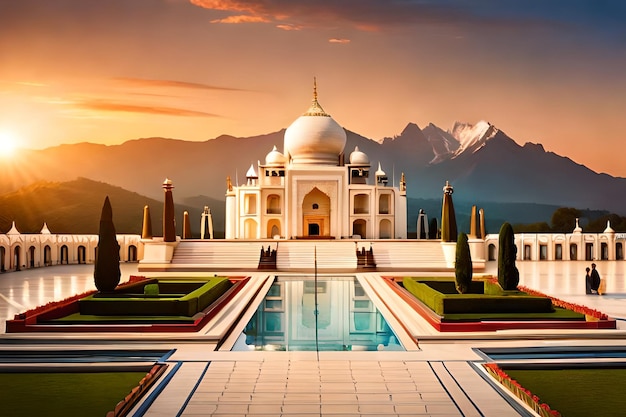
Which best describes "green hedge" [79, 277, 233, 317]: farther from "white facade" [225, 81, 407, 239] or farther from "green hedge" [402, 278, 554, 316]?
"white facade" [225, 81, 407, 239]

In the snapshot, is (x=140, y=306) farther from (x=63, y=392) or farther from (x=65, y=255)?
(x=65, y=255)

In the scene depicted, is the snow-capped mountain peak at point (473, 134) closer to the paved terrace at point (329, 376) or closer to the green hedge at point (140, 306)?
the paved terrace at point (329, 376)

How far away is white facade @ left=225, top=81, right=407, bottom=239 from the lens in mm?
33062

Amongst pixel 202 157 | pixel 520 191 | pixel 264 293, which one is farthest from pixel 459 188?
pixel 264 293

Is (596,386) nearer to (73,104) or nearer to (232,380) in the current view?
(232,380)

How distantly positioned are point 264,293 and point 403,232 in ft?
58.7

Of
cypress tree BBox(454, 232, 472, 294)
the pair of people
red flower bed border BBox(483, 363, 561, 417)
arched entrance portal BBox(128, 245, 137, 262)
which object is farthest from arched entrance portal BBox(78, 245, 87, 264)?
red flower bed border BBox(483, 363, 561, 417)

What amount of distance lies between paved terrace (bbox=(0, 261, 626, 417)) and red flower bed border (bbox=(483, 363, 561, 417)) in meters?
0.14

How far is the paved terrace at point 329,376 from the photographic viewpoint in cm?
690

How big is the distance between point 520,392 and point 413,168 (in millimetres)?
75613

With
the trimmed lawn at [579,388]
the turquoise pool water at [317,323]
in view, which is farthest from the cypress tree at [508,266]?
the trimmed lawn at [579,388]

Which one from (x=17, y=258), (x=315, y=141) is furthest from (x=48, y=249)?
(x=315, y=141)

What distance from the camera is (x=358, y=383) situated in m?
7.91

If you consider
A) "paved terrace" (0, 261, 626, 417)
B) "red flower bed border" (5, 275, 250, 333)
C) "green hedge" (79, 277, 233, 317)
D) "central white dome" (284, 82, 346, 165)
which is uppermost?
"central white dome" (284, 82, 346, 165)
